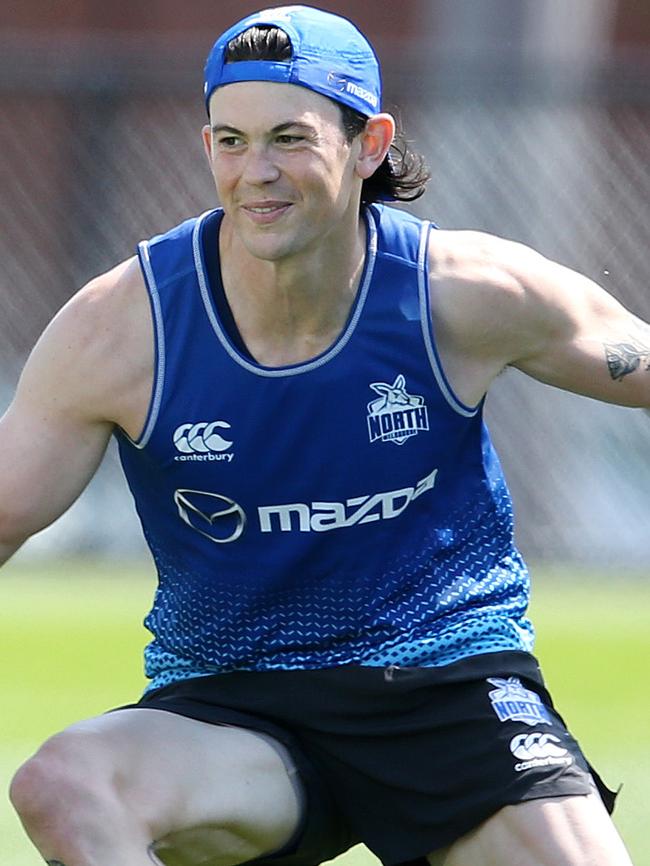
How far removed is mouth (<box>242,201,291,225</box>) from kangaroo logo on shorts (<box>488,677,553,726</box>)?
1.07 metres

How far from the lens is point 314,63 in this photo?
417cm

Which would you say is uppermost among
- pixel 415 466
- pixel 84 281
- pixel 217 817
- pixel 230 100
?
pixel 230 100

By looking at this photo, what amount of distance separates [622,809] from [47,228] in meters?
6.11

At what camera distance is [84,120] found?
35.8 ft

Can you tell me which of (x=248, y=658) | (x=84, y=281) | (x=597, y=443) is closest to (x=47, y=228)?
(x=84, y=281)

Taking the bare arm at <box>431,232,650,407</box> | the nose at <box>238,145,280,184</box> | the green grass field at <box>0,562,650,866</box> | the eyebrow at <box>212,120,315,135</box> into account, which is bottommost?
the green grass field at <box>0,562,650,866</box>

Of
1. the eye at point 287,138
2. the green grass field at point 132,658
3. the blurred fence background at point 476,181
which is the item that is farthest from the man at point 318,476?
the blurred fence background at point 476,181

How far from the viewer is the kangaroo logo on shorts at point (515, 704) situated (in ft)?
Answer: 14.2

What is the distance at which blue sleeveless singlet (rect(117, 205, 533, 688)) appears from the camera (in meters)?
4.24

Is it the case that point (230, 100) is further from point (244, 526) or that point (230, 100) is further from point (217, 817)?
point (217, 817)

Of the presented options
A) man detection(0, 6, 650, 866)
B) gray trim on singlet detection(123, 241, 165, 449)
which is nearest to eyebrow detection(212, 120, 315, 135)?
man detection(0, 6, 650, 866)

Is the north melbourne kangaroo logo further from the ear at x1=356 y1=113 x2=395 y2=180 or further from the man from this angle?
the ear at x1=356 y1=113 x2=395 y2=180

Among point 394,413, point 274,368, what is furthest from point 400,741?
point 274,368

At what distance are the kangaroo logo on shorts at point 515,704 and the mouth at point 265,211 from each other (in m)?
1.07
